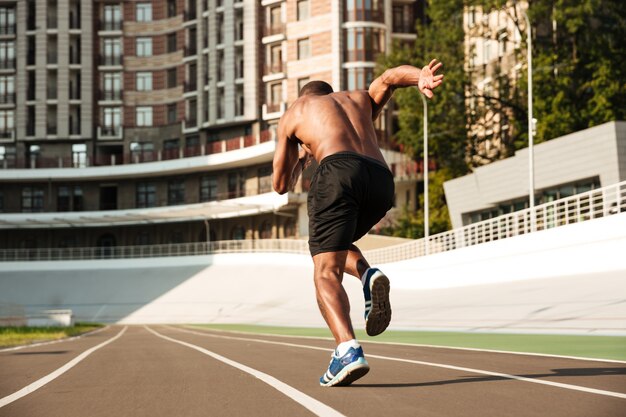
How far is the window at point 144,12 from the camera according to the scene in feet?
281

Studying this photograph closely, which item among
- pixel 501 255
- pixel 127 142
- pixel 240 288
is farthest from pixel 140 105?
pixel 501 255

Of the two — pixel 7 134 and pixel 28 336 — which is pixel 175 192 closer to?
pixel 7 134

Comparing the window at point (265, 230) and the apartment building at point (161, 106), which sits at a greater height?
the apartment building at point (161, 106)

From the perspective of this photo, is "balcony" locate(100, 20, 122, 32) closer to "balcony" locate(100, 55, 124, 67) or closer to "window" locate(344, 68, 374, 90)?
"balcony" locate(100, 55, 124, 67)

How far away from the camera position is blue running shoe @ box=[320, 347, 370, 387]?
5.73 m

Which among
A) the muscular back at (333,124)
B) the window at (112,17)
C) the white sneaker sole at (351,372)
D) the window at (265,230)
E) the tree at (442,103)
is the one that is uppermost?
the window at (112,17)

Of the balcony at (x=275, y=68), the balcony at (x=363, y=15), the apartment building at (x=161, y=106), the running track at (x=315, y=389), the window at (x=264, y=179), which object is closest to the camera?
the running track at (x=315, y=389)

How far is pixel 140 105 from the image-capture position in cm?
8500

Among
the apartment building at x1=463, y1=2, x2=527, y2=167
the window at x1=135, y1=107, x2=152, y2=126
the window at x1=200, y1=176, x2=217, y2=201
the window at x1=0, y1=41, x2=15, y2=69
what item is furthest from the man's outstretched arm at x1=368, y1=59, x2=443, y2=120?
the window at x1=0, y1=41, x2=15, y2=69

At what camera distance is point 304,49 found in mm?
71812

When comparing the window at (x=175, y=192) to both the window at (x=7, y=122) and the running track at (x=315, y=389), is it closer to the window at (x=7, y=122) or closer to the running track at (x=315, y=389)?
the window at (x=7, y=122)

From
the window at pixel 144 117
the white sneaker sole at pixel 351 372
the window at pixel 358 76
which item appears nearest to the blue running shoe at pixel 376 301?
the white sneaker sole at pixel 351 372

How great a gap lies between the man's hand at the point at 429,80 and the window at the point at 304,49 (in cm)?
6564

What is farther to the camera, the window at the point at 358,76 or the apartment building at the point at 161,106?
the apartment building at the point at 161,106
